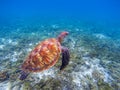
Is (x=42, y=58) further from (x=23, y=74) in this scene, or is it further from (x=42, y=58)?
(x=23, y=74)

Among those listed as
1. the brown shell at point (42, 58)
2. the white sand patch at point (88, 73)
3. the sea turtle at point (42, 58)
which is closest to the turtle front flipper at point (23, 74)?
the sea turtle at point (42, 58)

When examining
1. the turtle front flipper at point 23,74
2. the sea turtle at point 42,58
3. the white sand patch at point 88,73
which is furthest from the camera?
the white sand patch at point 88,73

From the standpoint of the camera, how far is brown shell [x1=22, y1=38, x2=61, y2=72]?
553cm

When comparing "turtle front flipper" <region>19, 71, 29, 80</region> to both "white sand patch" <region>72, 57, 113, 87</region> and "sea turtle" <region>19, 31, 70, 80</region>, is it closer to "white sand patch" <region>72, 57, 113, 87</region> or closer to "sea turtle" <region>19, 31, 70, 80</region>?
"sea turtle" <region>19, 31, 70, 80</region>

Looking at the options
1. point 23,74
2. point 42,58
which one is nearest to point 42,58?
point 42,58

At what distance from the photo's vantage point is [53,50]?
19.4 feet

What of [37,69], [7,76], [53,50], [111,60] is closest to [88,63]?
[111,60]

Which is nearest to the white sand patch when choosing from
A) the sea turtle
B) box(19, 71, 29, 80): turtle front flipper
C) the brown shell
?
the sea turtle

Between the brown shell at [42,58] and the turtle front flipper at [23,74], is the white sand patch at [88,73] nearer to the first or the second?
the brown shell at [42,58]

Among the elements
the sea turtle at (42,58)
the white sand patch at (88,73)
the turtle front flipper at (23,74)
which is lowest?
the white sand patch at (88,73)

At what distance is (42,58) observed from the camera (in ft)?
18.4

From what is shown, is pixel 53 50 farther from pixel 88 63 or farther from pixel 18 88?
pixel 88 63

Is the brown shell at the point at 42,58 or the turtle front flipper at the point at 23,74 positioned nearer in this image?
the brown shell at the point at 42,58

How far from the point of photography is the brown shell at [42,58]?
5.53 m
